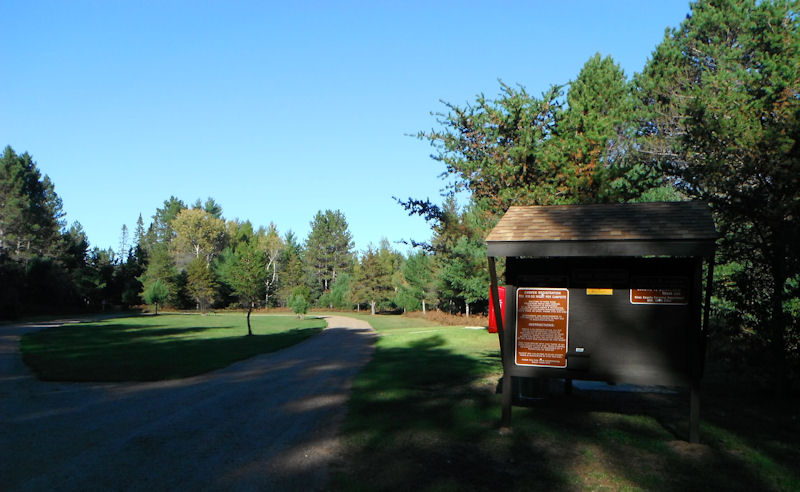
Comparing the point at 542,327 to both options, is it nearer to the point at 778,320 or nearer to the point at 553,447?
the point at 553,447

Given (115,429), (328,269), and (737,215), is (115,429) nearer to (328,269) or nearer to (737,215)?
(737,215)

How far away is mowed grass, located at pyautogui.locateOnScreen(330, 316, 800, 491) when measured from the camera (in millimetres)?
6070

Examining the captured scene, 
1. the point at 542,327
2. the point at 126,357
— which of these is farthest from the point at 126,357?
the point at 542,327

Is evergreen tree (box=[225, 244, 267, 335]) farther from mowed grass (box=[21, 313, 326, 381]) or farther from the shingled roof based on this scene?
the shingled roof

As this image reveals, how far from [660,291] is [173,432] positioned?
7.41m

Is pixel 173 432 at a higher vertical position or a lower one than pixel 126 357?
higher

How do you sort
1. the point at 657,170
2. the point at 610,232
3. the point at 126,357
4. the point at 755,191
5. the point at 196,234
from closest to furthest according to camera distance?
the point at 610,232
the point at 755,191
the point at 657,170
the point at 126,357
the point at 196,234

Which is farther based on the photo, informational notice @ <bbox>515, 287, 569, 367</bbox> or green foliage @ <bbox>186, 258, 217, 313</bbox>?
green foliage @ <bbox>186, 258, 217, 313</bbox>

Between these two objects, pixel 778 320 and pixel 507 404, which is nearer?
pixel 507 404

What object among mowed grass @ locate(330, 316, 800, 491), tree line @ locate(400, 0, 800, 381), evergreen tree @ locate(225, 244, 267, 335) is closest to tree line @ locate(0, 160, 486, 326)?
evergreen tree @ locate(225, 244, 267, 335)

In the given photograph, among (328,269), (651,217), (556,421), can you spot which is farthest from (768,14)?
(328,269)

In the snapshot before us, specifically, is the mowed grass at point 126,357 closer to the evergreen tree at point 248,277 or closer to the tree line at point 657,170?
the evergreen tree at point 248,277

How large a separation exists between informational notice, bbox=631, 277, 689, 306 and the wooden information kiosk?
0.04 ft

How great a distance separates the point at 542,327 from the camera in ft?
27.9
